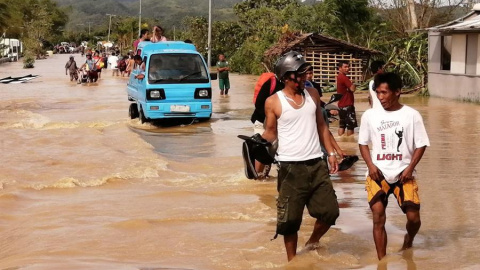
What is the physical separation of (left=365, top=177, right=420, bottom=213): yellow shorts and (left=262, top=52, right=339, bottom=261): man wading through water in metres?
0.31

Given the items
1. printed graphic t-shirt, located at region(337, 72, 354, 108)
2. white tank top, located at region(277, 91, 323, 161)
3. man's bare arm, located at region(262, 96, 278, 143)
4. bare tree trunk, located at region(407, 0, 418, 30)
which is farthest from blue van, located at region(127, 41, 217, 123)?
bare tree trunk, located at region(407, 0, 418, 30)

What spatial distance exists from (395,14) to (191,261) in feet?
121

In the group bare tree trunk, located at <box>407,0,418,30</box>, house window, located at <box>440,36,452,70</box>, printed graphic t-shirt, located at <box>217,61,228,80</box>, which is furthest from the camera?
bare tree trunk, located at <box>407,0,418,30</box>

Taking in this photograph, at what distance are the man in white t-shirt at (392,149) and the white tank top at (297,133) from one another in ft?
1.35

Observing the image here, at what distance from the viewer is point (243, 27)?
194 feet

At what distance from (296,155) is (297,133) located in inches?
6.7

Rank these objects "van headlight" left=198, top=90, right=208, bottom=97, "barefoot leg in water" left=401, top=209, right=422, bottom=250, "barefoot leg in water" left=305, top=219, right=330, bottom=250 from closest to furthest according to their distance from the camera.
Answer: "barefoot leg in water" left=401, top=209, right=422, bottom=250 < "barefoot leg in water" left=305, top=219, right=330, bottom=250 < "van headlight" left=198, top=90, right=208, bottom=97

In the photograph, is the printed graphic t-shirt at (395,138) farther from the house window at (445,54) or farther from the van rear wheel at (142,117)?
the house window at (445,54)

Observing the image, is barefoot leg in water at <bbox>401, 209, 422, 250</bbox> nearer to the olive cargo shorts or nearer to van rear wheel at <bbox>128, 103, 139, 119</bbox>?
the olive cargo shorts

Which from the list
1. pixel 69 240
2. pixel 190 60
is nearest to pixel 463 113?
pixel 190 60

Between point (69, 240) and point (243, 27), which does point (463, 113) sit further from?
point (243, 27)

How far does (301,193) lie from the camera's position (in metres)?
6.59

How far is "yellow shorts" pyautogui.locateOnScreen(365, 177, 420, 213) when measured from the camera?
6.55 m

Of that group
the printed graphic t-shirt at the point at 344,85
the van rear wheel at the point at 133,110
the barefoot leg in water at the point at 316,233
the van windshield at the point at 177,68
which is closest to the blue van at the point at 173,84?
the van windshield at the point at 177,68
